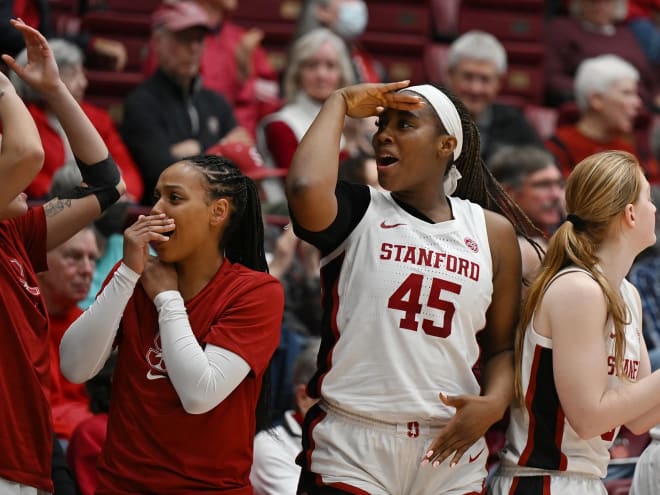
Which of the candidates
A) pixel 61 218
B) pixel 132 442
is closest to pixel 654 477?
pixel 132 442

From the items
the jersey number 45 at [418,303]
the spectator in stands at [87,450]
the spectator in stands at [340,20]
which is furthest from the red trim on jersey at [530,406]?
the spectator in stands at [340,20]

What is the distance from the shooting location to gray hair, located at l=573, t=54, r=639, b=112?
750cm

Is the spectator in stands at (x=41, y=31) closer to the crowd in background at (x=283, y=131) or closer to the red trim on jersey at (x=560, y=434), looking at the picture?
the crowd in background at (x=283, y=131)

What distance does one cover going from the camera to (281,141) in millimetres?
6836

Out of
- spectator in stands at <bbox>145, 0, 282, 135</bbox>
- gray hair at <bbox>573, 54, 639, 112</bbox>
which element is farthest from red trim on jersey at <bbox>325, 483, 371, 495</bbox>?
gray hair at <bbox>573, 54, 639, 112</bbox>

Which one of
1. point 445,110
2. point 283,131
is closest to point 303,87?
point 283,131

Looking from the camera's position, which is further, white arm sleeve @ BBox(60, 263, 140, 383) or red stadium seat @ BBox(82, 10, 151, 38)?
red stadium seat @ BBox(82, 10, 151, 38)

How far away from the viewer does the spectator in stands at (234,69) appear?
771cm

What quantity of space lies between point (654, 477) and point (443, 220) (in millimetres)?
1023

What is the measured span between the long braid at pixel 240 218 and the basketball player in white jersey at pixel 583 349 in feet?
2.42

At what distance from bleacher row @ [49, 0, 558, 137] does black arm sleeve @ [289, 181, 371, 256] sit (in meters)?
5.11

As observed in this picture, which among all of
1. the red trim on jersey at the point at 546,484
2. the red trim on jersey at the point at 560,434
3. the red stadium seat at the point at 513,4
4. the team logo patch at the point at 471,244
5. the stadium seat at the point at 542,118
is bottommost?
the red trim on jersey at the point at 546,484

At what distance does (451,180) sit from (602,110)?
4291 millimetres

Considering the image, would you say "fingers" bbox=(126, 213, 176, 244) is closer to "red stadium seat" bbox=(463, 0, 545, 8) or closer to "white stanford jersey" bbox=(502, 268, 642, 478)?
"white stanford jersey" bbox=(502, 268, 642, 478)
